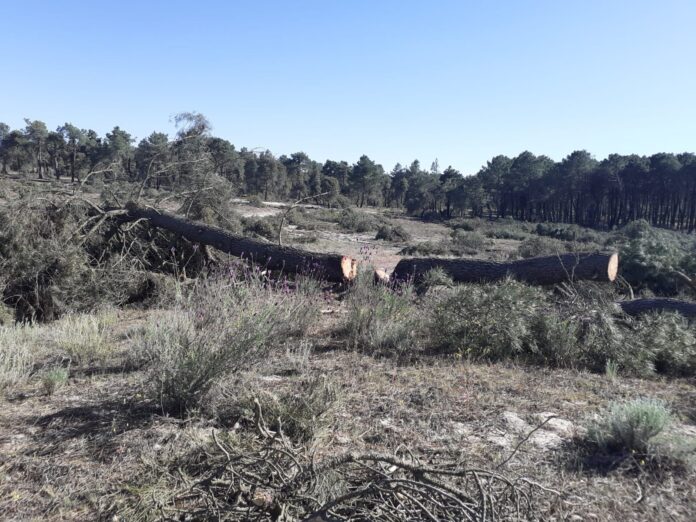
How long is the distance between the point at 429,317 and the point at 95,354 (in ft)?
12.8

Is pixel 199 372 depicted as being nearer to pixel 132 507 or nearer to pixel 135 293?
pixel 132 507

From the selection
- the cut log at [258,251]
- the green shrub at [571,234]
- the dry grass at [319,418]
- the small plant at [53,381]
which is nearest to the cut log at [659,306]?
the dry grass at [319,418]

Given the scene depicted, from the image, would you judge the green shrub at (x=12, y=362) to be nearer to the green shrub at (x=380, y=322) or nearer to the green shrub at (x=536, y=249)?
the green shrub at (x=380, y=322)

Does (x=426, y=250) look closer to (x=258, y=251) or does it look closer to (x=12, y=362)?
(x=258, y=251)

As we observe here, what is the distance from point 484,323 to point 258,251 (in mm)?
5040

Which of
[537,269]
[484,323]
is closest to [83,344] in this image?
[484,323]

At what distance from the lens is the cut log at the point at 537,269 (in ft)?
29.5

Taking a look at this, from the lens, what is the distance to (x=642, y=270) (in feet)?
39.9

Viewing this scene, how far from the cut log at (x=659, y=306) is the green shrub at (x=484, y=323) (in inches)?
99.0

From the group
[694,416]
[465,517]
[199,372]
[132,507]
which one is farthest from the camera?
[694,416]

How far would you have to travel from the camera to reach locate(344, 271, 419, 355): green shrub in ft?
19.3

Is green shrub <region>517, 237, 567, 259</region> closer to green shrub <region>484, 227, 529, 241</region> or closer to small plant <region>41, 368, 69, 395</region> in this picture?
green shrub <region>484, 227, 529, 241</region>

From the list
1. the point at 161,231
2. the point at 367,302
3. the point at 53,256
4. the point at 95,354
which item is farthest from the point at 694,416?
the point at 161,231

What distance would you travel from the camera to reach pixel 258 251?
31.6ft
